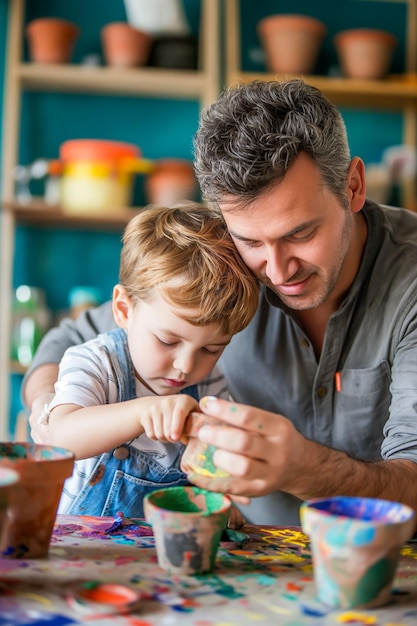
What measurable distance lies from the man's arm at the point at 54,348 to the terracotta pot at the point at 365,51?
2133mm

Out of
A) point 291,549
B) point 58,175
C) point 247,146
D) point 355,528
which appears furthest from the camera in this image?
point 58,175

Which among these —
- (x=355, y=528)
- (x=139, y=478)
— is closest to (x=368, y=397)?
(x=139, y=478)

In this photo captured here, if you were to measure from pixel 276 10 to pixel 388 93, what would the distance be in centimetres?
68

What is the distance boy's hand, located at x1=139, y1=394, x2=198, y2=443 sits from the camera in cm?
126

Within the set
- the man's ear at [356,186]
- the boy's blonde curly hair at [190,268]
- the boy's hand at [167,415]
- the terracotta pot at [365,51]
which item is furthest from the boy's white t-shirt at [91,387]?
the terracotta pot at [365,51]

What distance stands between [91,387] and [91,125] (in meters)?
2.49

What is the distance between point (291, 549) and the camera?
1305 mm

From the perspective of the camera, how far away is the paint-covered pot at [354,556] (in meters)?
1.01

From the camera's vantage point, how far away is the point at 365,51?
12.4ft

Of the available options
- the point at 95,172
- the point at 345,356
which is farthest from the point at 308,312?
the point at 95,172

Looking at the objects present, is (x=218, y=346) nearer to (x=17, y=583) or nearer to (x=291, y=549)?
(x=291, y=549)

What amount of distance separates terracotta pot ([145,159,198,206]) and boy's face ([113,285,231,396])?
201cm

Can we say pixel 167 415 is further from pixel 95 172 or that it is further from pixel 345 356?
pixel 95 172

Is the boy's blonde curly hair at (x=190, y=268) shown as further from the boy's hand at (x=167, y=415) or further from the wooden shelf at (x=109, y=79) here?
the wooden shelf at (x=109, y=79)
